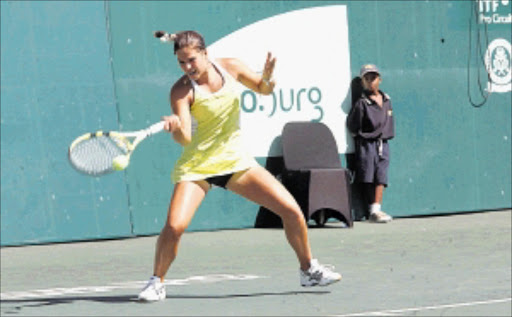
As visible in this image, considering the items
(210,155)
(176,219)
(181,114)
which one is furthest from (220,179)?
(181,114)

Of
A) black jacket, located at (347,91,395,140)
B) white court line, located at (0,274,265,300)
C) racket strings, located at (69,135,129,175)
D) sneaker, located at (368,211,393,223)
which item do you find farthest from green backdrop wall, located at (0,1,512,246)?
racket strings, located at (69,135,129,175)

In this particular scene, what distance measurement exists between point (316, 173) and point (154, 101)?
6.16 feet

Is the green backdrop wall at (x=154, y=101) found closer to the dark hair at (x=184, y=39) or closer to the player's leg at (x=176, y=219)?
the player's leg at (x=176, y=219)

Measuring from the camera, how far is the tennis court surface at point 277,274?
786 cm

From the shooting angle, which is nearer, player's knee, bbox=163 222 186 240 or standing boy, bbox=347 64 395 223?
player's knee, bbox=163 222 186 240

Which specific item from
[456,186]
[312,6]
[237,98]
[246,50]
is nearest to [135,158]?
Result: [246,50]

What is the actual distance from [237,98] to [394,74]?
6.49 metres

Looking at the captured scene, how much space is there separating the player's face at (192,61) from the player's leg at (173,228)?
28.8 inches

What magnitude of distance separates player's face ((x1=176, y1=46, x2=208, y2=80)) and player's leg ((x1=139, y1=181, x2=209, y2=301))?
73 centimetres

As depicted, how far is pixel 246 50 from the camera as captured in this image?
13.8 metres

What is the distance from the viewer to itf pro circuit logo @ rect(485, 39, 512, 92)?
1495cm

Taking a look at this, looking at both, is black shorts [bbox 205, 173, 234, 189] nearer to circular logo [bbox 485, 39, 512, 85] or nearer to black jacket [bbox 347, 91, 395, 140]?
black jacket [bbox 347, 91, 395, 140]

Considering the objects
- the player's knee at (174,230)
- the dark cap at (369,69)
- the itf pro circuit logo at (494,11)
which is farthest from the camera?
the itf pro circuit logo at (494,11)

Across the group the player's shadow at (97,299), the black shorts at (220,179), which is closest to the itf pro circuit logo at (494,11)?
the player's shadow at (97,299)
